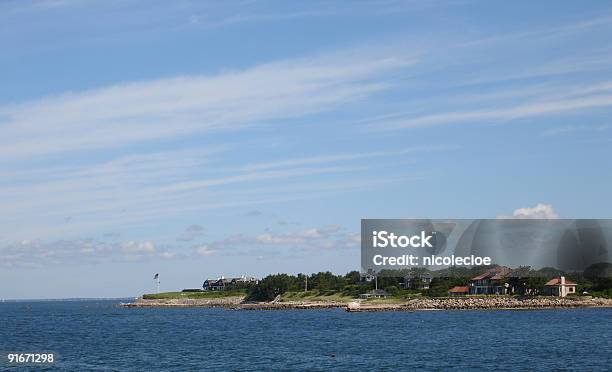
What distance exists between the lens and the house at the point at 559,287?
193000 millimetres

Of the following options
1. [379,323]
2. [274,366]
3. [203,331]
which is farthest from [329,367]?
[379,323]

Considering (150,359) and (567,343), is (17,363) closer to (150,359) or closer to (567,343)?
(150,359)

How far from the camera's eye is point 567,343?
9050 centimetres

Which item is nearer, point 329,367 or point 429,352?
point 329,367

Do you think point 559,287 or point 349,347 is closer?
point 349,347

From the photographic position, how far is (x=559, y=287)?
193 m

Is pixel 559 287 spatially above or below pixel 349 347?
above

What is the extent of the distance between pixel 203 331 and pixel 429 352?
173ft

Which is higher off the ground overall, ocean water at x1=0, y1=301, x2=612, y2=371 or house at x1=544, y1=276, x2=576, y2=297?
house at x1=544, y1=276, x2=576, y2=297

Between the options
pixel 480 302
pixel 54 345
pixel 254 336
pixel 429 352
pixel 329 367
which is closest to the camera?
pixel 329 367

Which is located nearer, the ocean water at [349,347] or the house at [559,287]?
→ the ocean water at [349,347]

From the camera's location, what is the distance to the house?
193 metres

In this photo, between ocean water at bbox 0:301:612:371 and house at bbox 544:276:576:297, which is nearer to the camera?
ocean water at bbox 0:301:612:371

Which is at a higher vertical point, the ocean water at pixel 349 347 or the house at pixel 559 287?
the house at pixel 559 287
